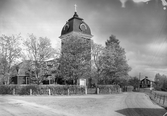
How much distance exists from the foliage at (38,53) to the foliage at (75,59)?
3.09 m

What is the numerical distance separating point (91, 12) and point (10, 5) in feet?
12.8

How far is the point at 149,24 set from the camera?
8375 millimetres

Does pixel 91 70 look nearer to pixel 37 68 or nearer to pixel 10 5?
pixel 37 68

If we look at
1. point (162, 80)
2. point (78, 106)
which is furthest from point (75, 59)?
point (162, 80)

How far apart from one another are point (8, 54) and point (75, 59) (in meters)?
13.3

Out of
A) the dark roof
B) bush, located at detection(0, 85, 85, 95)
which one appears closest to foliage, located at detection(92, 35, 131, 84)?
bush, located at detection(0, 85, 85, 95)

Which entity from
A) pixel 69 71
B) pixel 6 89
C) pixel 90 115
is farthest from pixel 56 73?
pixel 90 115

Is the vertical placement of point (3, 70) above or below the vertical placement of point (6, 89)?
above

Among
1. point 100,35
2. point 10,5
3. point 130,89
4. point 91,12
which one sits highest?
point 10,5

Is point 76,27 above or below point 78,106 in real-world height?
above

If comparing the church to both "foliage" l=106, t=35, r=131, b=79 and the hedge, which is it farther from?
"foliage" l=106, t=35, r=131, b=79

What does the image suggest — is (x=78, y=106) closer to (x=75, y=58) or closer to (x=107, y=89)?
(x=75, y=58)

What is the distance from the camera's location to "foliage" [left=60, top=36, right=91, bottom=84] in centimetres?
3331

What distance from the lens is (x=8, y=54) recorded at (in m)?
34.4
